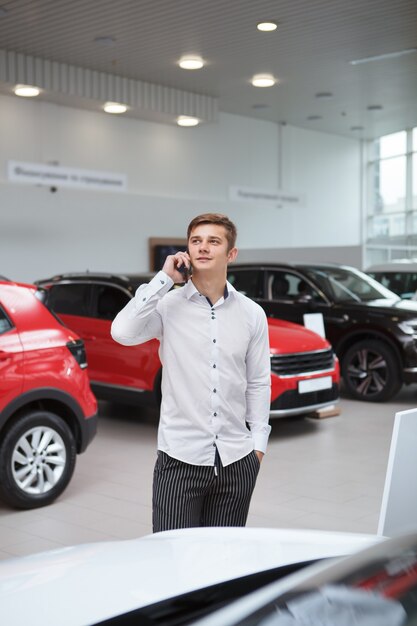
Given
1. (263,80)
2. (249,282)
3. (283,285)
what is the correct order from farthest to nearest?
(263,80) < (249,282) < (283,285)

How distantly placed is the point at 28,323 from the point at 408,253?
66.7ft

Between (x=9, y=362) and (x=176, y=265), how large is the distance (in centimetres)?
277

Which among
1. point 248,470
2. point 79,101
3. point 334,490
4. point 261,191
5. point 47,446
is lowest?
point 334,490

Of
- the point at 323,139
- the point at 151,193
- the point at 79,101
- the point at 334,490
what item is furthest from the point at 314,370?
the point at 323,139

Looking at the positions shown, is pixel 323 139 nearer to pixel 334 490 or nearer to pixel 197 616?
pixel 334 490

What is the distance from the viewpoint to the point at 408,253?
24.4 metres

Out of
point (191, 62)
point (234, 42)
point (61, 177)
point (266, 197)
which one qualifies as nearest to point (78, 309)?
point (61, 177)

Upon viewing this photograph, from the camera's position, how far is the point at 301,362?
26.2 ft

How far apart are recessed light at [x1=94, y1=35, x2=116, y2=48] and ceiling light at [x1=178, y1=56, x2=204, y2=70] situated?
1.48m

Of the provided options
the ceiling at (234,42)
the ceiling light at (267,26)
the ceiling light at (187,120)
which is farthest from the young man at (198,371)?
the ceiling light at (187,120)

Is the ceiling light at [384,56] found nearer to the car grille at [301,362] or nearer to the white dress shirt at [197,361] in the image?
the car grille at [301,362]

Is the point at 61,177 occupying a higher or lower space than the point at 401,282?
higher

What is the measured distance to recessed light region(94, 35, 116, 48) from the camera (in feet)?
40.5

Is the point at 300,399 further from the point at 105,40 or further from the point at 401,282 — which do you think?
the point at 105,40
